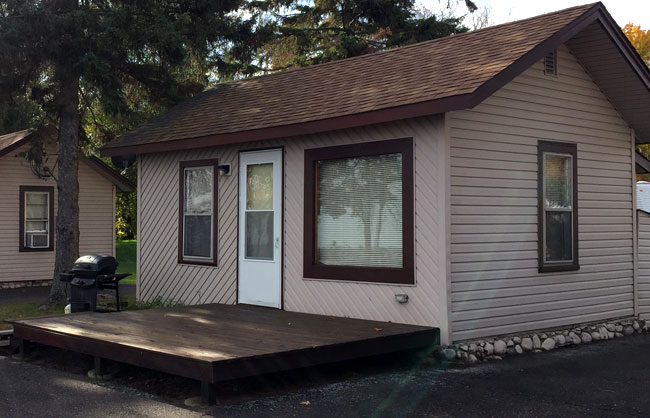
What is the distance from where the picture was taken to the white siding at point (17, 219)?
17.3 meters

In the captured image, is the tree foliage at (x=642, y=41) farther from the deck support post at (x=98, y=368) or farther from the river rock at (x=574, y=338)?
the deck support post at (x=98, y=368)

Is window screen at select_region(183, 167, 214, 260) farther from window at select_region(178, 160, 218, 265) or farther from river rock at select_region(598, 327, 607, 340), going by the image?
river rock at select_region(598, 327, 607, 340)

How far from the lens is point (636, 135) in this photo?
35.3ft

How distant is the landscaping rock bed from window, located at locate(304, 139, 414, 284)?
36.8 inches

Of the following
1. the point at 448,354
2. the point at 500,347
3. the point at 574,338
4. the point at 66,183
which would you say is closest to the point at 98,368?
the point at 448,354

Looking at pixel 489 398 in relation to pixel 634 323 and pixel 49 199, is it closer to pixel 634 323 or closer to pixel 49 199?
pixel 634 323

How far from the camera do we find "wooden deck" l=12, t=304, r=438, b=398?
243 inches

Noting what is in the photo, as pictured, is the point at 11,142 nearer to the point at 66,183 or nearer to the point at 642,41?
the point at 66,183

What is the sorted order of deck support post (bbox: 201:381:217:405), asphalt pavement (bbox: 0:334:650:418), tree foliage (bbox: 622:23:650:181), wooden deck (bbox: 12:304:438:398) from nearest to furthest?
asphalt pavement (bbox: 0:334:650:418), deck support post (bbox: 201:381:217:405), wooden deck (bbox: 12:304:438:398), tree foliage (bbox: 622:23:650:181)

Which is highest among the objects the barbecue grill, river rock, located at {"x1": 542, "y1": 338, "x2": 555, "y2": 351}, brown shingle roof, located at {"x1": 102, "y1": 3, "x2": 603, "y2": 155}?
brown shingle roof, located at {"x1": 102, "y1": 3, "x2": 603, "y2": 155}

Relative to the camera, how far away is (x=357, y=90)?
9.29m

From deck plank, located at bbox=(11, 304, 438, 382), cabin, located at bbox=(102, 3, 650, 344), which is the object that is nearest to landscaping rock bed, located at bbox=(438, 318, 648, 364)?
cabin, located at bbox=(102, 3, 650, 344)

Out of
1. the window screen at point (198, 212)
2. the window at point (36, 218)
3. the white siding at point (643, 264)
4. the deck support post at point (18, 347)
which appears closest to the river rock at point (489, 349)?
the white siding at point (643, 264)

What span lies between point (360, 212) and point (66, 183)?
23.1 ft
